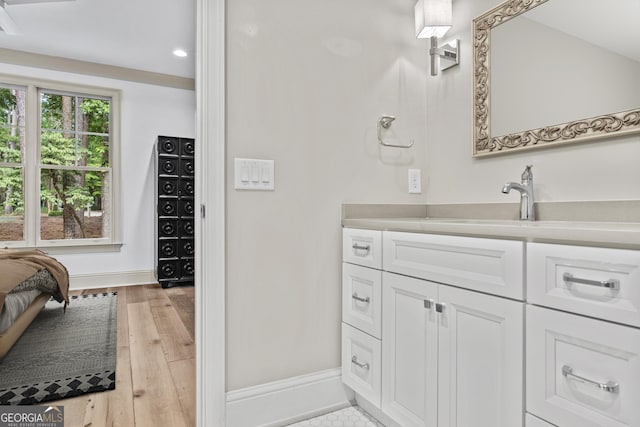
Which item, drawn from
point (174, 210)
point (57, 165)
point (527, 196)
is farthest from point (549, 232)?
point (57, 165)

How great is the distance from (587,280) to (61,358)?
269 cm

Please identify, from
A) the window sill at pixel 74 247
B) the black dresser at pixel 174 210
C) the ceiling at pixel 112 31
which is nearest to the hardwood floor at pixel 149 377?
the black dresser at pixel 174 210

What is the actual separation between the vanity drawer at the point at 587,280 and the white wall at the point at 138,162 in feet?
15.0

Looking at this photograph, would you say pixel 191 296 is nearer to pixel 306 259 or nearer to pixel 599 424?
pixel 306 259

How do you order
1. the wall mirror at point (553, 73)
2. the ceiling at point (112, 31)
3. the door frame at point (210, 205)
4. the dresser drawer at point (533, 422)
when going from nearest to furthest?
the dresser drawer at point (533, 422), the wall mirror at point (553, 73), the door frame at point (210, 205), the ceiling at point (112, 31)

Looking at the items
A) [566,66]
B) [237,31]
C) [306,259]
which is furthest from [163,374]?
[566,66]

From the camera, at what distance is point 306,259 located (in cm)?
165

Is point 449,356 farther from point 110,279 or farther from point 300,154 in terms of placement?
point 110,279

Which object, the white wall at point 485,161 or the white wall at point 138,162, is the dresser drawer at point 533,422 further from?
the white wall at point 138,162

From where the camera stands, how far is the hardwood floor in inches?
64.6

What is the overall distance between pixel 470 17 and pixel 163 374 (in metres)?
2.46

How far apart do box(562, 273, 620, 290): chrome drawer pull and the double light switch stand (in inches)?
42.6

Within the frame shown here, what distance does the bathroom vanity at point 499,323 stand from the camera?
2.57 ft

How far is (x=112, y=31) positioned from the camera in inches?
140
